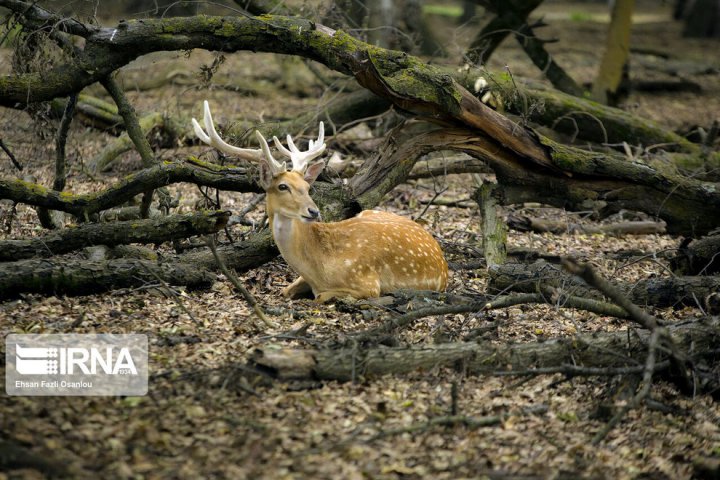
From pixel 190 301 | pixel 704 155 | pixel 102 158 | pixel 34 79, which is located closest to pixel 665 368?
pixel 190 301

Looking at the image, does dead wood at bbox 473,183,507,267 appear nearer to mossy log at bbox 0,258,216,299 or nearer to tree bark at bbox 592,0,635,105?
mossy log at bbox 0,258,216,299

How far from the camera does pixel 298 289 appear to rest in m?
7.12

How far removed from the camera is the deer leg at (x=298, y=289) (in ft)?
23.2

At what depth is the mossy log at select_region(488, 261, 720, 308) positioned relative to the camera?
6.77 meters

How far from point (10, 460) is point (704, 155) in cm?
988

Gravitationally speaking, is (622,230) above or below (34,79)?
below

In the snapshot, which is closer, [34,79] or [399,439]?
[399,439]

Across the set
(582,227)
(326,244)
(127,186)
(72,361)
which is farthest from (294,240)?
(582,227)

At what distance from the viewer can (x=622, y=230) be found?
9852 mm

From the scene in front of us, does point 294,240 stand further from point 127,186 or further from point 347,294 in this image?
point 127,186

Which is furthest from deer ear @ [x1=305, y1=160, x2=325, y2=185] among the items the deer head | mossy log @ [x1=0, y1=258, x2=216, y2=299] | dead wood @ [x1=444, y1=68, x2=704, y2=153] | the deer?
dead wood @ [x1=444, y1=68, x2=704, y2=153]

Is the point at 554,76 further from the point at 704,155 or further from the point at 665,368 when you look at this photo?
the point at 665,368

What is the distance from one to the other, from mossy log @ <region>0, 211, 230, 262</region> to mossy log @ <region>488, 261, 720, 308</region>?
2.40 meters

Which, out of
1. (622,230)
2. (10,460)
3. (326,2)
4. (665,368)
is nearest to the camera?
(10,460)
